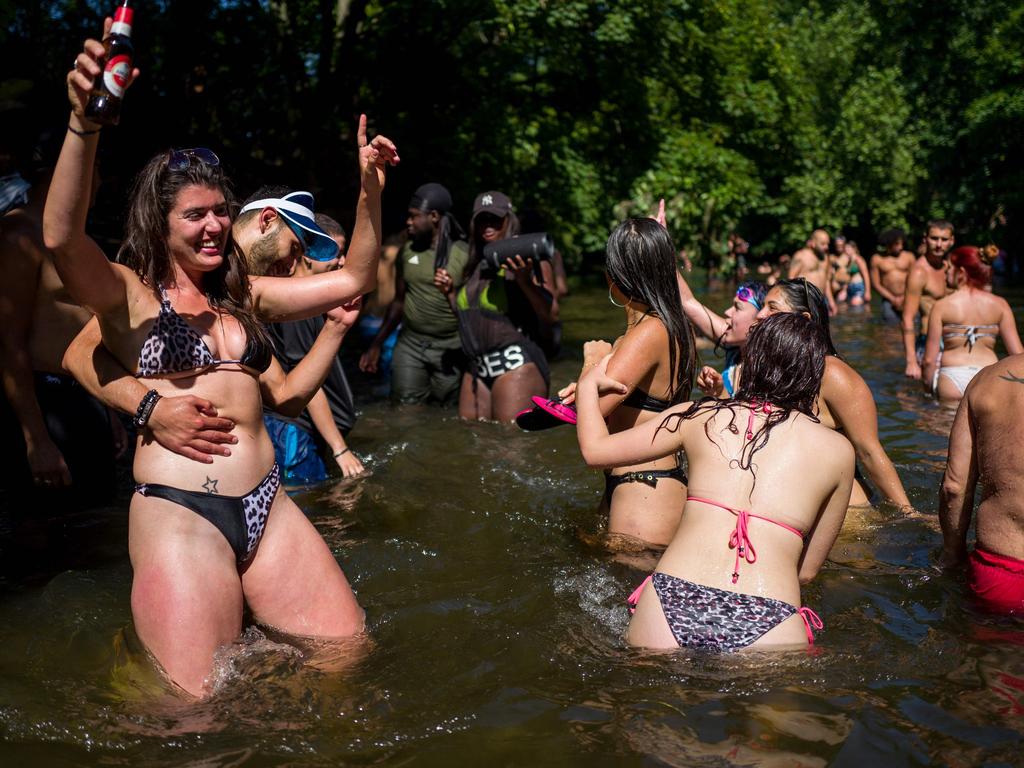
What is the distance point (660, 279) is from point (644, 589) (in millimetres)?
1511

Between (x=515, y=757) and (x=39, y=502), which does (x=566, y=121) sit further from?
(x=515, y=757)

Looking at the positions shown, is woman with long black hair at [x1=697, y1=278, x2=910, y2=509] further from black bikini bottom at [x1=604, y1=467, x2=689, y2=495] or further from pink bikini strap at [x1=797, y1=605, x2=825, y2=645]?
pink bikini strap at [x1=797, y1=605, x2=825, y2=645]

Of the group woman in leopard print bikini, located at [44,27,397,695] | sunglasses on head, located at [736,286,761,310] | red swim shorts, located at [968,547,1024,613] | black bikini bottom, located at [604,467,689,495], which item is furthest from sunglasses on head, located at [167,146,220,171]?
sunglasses on head, located at [736,286,761,310]

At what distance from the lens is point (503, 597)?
4906 mm

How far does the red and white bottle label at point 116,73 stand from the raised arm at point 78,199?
2 centimetres

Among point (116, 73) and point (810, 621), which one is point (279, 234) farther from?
point (810, 621)

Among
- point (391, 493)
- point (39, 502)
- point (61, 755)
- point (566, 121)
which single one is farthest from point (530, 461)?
point (566, 121)

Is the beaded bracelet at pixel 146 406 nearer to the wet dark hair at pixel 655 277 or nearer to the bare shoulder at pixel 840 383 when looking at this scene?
the wet dark hair at pixel 655 277

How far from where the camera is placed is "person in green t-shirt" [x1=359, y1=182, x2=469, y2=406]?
9.29 metres

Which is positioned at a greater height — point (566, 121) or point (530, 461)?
point (566, 121)

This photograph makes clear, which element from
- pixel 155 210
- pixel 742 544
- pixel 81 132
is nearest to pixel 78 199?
pixel 81 132

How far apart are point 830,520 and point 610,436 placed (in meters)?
0.88

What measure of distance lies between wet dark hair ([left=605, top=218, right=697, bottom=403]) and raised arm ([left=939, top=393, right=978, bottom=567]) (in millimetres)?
1147

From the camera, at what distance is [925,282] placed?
11.6m
